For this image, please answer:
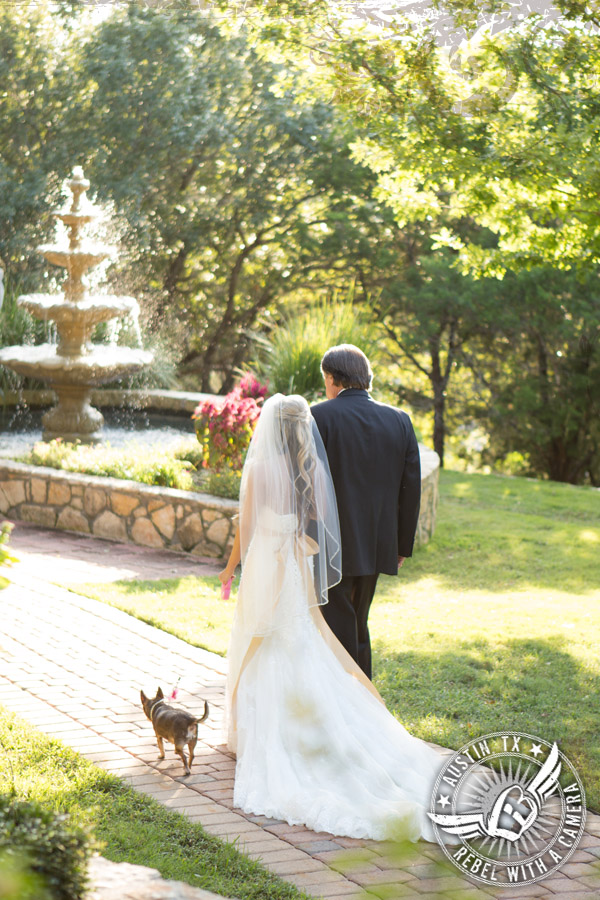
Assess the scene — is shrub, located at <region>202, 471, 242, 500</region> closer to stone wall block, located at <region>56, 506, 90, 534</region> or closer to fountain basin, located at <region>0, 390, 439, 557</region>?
fountain basin, located at <region>0, 390, 439, 557</region>

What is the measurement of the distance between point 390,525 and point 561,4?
387 cm

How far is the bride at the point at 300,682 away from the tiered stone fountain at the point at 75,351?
7.40m

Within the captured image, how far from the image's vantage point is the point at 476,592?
314 inches

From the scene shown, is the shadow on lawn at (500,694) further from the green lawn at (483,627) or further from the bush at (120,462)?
the bush at (120,462)

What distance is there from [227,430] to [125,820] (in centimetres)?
579

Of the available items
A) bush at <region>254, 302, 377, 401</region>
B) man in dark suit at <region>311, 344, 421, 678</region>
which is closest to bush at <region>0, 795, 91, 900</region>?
man in dark suit at <region>311, 344, 421, 678</region>

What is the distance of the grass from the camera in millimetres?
3322

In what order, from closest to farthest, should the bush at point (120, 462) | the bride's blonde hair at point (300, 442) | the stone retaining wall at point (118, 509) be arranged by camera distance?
the bride's blonde hair at point (300, 442)
the stone retaining wall at point (118, 509)
the bush at point (120, 462)

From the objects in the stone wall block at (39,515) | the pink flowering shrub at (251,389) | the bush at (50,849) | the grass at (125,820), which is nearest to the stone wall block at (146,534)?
the stone wall block at (39,515)

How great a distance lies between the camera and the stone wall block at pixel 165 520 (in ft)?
29.5

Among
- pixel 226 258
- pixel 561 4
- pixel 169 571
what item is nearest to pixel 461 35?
pixel 561 4

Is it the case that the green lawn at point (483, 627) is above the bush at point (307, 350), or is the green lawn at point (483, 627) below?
below

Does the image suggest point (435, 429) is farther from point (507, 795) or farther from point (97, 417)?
point (507, 795)

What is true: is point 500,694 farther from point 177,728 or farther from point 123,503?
point 123,503
